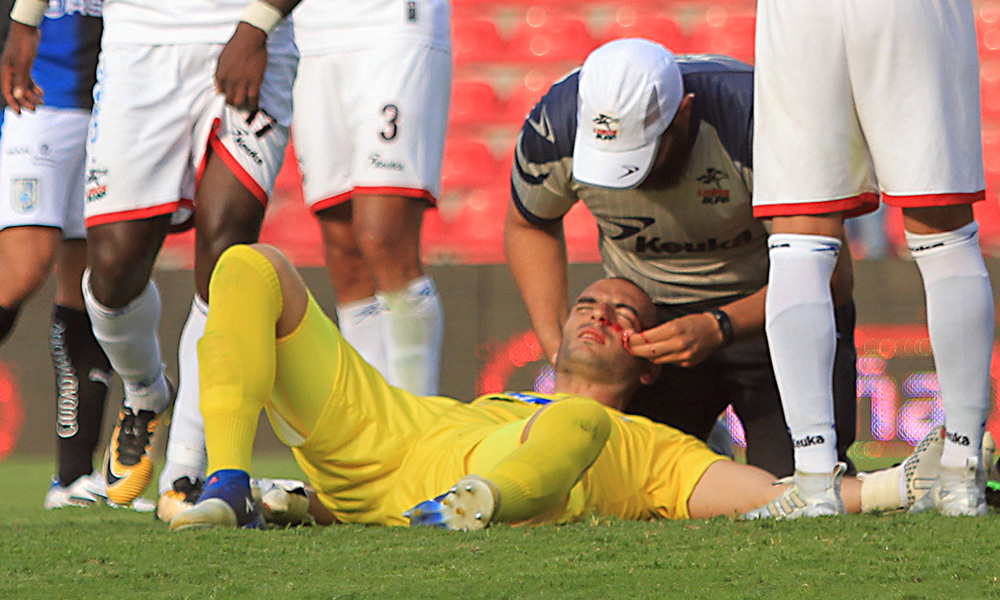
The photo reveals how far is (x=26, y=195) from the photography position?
3.68 metres

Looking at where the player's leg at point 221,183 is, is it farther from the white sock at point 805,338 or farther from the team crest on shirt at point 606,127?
the white sock at point 805,338

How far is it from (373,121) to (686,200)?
2.99 ft

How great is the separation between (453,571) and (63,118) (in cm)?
256

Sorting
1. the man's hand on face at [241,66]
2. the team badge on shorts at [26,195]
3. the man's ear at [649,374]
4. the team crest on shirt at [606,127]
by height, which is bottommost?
the man's ear at [649,374]

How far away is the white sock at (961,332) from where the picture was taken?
2.30 m

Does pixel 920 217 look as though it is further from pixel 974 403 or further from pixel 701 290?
pixel 701 290

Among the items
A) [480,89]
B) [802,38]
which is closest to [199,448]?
[802,38]

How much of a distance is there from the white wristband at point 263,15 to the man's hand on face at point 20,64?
83 centimetres

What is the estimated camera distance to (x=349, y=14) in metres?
3.49

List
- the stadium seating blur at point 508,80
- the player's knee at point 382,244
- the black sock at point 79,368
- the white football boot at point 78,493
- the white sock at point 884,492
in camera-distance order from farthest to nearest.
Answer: the stadium seating blur at point 508,80 < the black sock at point 79,368 < the white football boot at point 78,493 < the player's knee at point 382,244 < the white sock at point 884,492

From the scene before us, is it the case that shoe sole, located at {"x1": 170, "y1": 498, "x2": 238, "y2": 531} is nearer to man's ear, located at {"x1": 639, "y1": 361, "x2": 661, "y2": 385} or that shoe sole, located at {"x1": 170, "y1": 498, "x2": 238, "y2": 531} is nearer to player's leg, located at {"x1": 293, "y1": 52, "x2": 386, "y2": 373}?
man's ear, located at {"x1": 639, "y1": 361, "x2": 661, "y2": 385}

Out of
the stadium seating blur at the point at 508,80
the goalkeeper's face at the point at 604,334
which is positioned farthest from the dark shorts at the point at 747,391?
the stadium seating blur at the point at 508,80

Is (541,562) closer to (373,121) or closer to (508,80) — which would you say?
(373,121)

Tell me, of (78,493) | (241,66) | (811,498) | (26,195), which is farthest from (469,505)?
(26,195)
